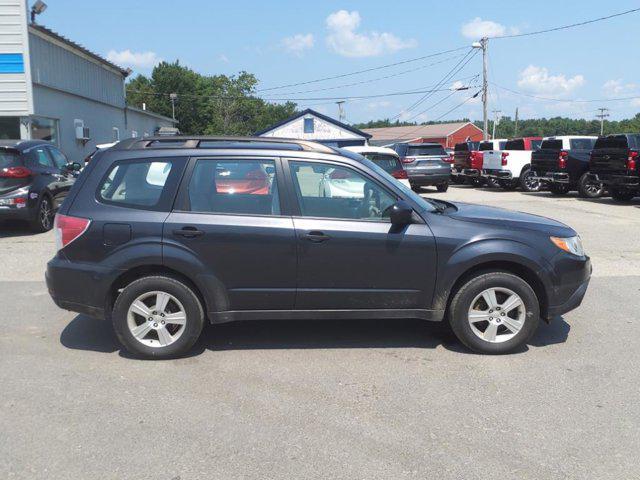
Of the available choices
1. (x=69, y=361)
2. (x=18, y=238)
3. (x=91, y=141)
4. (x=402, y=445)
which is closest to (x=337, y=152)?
(x=402, y=445)

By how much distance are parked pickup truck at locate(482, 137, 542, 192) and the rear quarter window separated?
18.7 m

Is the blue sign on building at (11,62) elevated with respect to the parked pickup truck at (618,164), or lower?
elevated

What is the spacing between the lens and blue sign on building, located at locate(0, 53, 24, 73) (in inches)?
663

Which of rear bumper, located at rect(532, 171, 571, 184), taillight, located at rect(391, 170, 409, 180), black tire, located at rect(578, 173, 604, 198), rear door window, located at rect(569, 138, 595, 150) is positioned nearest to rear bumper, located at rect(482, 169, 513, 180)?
rear bumper, located at rect(532, 171, 571, 184)

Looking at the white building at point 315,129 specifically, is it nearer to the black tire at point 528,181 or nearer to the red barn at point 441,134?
the black tire at point 528,181

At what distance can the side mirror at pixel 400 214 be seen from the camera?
4621 millimetres

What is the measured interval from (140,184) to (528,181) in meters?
19.1

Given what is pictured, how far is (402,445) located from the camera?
11.2 feet

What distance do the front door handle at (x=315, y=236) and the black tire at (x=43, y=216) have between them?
7.76m

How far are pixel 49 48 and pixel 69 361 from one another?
18057mm

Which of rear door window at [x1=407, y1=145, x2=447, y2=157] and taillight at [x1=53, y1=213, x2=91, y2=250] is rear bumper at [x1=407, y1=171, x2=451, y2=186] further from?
taillight at [x1=53, y1=213, x2=91, y2=250]

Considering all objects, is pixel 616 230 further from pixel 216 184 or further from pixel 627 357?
pixel 216 184

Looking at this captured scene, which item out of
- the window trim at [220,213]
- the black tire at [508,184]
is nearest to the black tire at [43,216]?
the window trim at [220,213]

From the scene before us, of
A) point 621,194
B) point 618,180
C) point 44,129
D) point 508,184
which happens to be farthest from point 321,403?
point 508,184
